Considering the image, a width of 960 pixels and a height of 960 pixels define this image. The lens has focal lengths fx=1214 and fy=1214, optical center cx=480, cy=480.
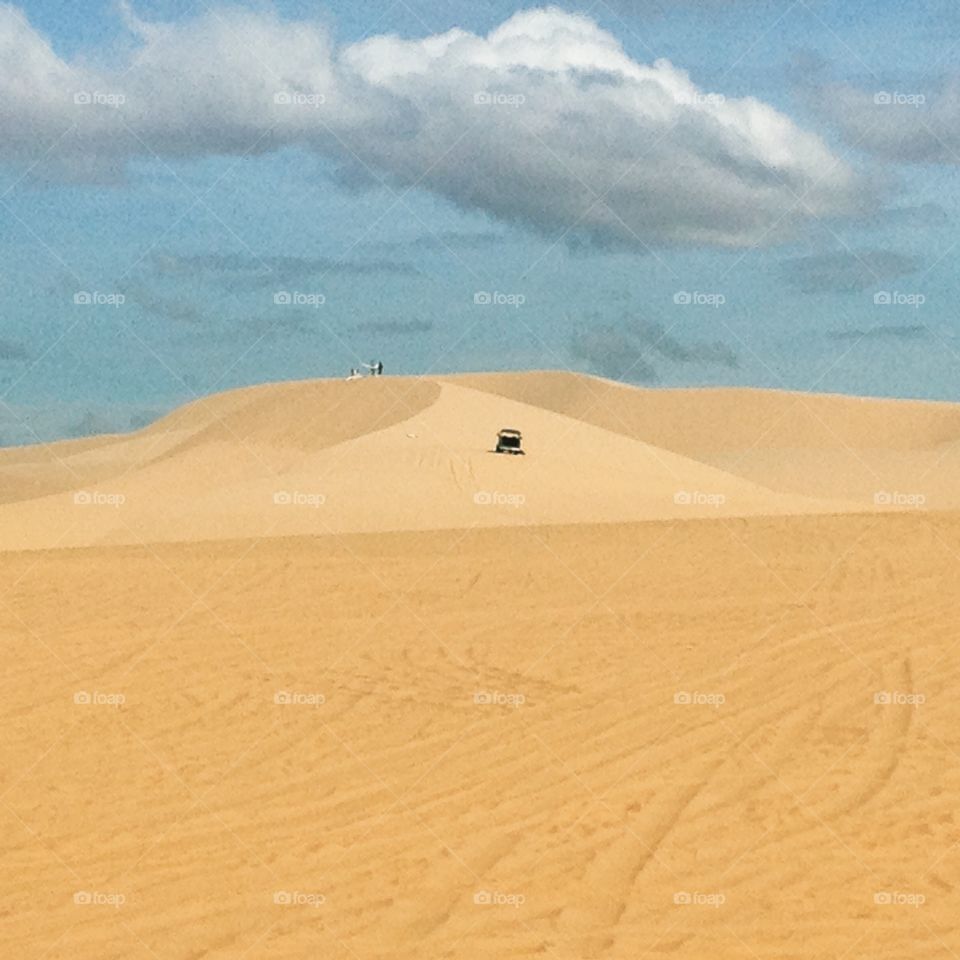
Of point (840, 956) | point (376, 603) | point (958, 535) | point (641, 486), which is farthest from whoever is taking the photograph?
point (641, 486)

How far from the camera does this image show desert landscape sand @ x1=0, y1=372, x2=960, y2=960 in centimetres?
659

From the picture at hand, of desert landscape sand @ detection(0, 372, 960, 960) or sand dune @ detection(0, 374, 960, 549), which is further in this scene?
sand dune @ detection(0, 374, 960, 549)

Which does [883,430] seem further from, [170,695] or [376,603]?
[170,695]

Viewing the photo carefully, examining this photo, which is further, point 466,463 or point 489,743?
point 466,463

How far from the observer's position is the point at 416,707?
10945 millimetres

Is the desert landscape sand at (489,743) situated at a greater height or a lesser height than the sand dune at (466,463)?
lesser

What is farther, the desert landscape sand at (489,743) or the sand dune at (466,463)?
the sand dune at (466,463)

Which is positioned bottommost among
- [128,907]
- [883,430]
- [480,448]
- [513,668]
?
[128,907]

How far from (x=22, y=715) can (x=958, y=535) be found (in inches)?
726

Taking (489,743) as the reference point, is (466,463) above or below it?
above

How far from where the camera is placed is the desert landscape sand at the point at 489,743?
659cm

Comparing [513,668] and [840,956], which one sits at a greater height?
[513,668]

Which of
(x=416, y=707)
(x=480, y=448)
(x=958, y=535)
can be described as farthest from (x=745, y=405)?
(x=416, y=707)

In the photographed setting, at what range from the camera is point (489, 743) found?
975 cm
